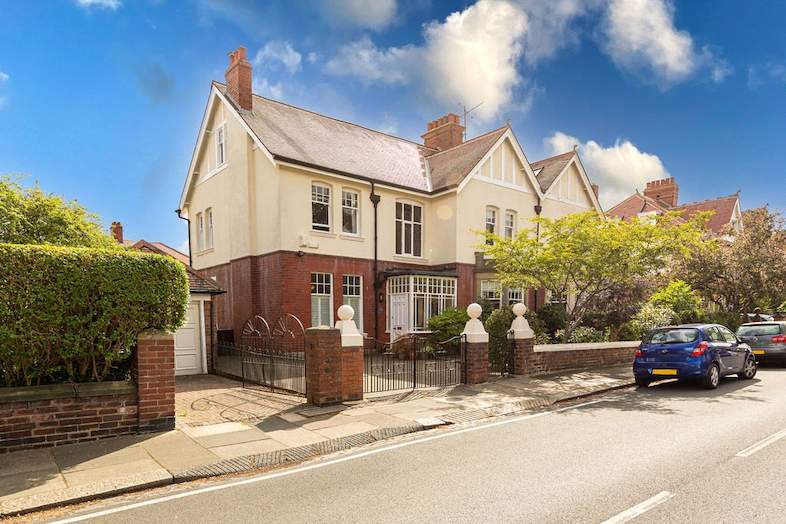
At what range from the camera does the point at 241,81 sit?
60.5 feet

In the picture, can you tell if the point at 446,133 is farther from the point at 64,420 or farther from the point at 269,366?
the point at 64,420

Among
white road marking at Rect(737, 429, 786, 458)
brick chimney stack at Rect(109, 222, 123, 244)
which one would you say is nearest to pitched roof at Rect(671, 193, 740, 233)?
white road marking at Rect(737, 429, 786, 458)

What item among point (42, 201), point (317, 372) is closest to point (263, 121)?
point (42, 201)

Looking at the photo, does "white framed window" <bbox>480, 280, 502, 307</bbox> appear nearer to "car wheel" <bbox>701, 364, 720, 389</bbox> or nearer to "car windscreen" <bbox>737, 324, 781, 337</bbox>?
"car windscreen" <bbox>737, 324, 781, 337</bbox>

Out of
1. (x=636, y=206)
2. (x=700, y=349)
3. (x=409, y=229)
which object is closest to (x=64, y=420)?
(x=700, y=349)

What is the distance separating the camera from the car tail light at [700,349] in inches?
418

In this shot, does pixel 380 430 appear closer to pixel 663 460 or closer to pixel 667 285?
pixel 663 460

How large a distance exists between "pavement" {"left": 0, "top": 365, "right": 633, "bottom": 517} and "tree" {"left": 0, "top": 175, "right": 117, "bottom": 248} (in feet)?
12.9

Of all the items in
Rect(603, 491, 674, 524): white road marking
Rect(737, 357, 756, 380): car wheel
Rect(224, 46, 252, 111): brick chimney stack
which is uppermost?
Rect(224, 46, 252, 111): brick chimney stack

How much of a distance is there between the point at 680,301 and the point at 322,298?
16100 millimetres

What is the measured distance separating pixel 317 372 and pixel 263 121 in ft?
42.0

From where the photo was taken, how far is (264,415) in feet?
26.9

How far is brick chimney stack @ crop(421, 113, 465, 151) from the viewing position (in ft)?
86.9

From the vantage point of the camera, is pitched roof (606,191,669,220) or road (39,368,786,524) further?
pitched roof (606,191,669,220)
